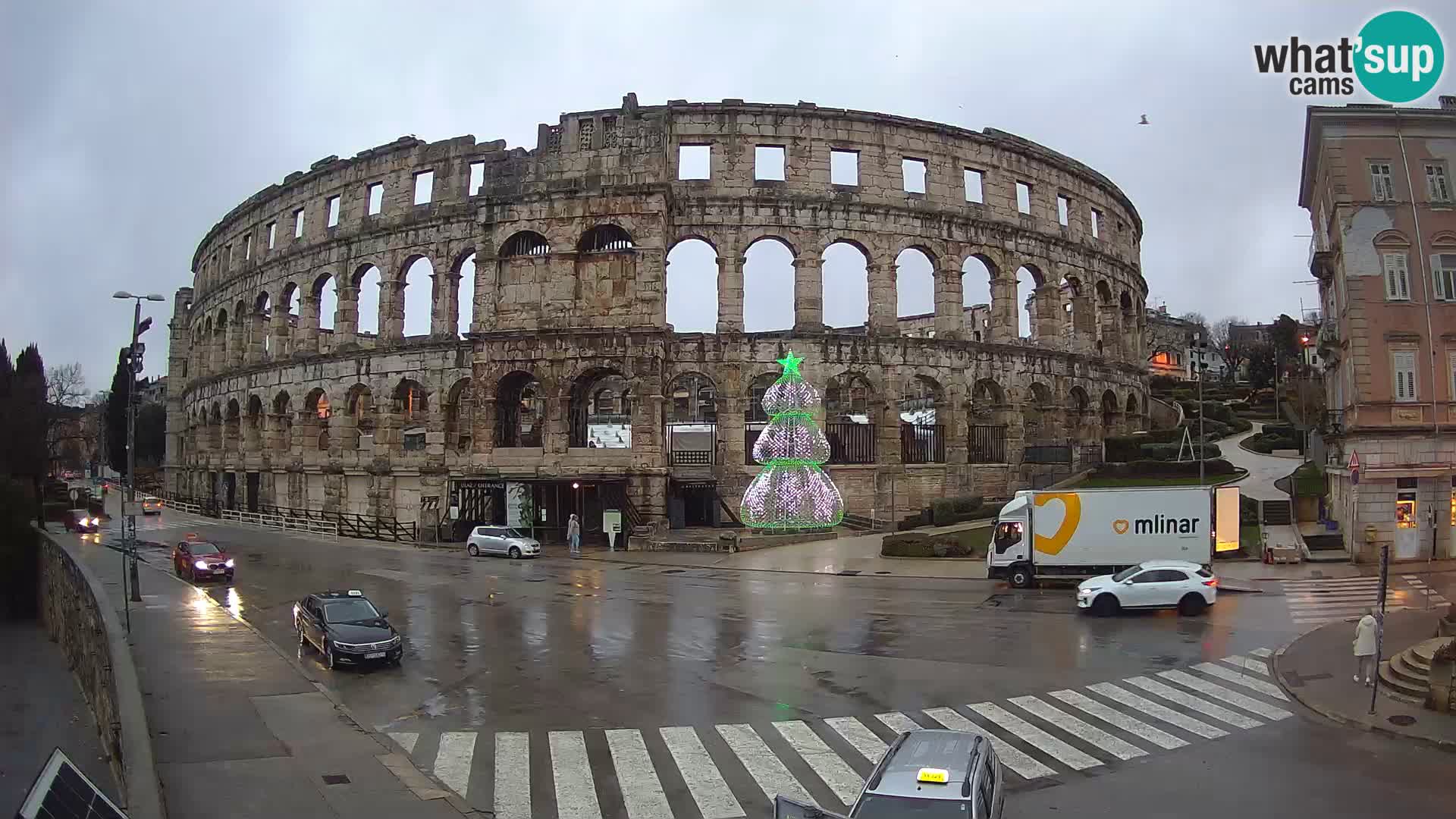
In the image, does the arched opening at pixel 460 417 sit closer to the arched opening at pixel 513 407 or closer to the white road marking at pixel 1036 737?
the arched opening at pixel 513 407

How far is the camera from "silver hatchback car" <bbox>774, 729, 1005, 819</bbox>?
7906 millimetres

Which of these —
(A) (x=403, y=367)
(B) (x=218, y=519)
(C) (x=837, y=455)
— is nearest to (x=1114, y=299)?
(C) (x=837, y=455)

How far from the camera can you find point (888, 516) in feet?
144

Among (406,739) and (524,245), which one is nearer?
(406,739)

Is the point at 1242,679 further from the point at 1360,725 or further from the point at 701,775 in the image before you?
the point at 701,775

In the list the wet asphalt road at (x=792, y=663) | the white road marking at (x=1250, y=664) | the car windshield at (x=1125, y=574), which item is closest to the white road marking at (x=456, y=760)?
the wet asphalt road at (x=792, y=663)

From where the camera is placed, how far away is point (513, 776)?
11.7m

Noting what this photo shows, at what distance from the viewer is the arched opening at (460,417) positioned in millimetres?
45062

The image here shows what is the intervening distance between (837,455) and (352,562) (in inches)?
889

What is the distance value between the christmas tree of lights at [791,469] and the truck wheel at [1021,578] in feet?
36.3

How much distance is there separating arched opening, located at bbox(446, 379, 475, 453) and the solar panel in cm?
3850

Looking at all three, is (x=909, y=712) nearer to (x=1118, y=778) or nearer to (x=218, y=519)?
(x=1118, y=778)

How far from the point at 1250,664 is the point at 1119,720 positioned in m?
5.26

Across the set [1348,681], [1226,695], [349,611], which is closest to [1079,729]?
[1226,695]
